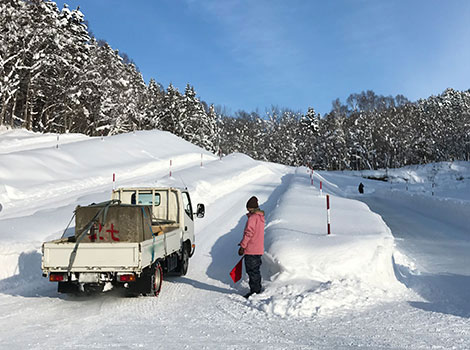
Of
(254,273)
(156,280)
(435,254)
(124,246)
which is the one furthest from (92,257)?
(435,254)

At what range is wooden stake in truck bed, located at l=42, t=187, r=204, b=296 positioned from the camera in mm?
5930

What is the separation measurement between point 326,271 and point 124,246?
3869mm

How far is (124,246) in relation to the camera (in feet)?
19.3

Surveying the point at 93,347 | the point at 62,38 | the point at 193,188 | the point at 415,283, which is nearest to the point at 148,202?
the point at 93,347

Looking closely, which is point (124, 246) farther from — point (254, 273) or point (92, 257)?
point (254, 273)

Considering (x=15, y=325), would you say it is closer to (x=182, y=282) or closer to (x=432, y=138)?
(x=182, y=282)

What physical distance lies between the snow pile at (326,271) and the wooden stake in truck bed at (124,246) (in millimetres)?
2054

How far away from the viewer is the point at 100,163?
26.8 m

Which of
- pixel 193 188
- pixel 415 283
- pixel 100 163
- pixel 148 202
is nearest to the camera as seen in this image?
pixel 415 283

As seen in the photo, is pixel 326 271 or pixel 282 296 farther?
pixel 326 271

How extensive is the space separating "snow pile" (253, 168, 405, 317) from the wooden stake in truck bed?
6.74 feet

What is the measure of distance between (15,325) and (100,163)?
2311 cm

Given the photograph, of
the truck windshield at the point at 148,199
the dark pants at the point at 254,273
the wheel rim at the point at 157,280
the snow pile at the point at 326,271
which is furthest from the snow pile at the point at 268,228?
the truck windshield at the point at 148,199

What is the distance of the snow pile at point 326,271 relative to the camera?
584cm
